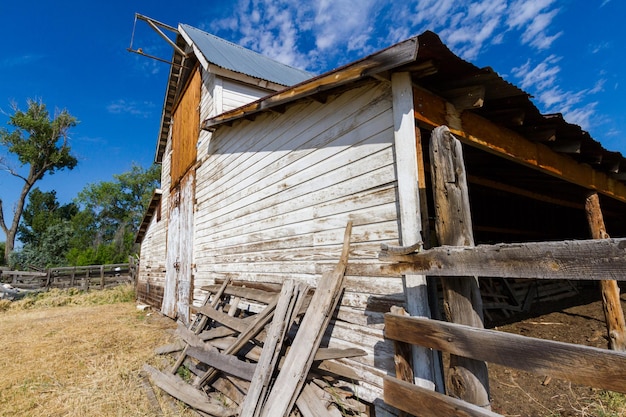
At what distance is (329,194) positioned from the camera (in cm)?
395

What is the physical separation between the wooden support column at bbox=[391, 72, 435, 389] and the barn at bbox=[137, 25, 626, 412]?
1 centimetres

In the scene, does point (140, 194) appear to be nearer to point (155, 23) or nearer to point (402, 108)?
point (155, 23)

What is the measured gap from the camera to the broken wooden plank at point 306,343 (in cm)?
317

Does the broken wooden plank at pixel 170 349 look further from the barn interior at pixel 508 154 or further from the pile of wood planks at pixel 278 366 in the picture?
the barn interior at pixel 508 154

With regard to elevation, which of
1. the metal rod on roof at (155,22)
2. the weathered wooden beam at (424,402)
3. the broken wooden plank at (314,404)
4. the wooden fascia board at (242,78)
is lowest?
the broken wooden plank at (314,404)

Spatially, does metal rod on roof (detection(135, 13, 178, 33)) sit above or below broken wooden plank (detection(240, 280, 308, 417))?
above

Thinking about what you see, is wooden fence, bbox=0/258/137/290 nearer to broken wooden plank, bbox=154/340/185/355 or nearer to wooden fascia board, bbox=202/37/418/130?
broken wooden plank, bbox=154/340/185/355

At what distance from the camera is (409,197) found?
9.65 ft

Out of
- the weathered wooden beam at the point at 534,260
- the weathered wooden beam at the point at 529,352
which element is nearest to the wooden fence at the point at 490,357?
the weathered wooden beam at the point at 529,352

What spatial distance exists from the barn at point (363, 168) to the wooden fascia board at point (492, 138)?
2 centimetres

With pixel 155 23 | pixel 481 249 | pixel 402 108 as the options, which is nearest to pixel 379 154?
pixel 402 108

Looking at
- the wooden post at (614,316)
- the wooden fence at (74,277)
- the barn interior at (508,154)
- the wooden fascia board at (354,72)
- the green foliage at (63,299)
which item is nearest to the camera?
the wooden fascia board at (354,72)

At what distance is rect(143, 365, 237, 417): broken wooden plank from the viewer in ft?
12.3

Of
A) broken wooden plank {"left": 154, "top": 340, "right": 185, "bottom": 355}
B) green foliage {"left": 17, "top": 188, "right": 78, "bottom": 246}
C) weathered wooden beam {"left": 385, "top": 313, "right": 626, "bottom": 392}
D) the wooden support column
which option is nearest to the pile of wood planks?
the wooden support column
